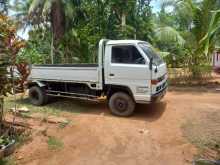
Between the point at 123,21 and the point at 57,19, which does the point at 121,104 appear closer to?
the point at 123,21

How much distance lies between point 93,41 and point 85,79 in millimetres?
6607

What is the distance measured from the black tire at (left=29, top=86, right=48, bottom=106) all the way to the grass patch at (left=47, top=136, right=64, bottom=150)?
10.1 ft

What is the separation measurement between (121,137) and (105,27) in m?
9.24

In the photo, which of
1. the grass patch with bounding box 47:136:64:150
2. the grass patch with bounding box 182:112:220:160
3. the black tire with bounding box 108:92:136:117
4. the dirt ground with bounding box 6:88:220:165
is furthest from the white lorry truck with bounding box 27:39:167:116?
the grass patch with bounding box 47:136:64:150

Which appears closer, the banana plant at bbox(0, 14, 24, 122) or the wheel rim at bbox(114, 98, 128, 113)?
the banana plant at bbox(0, 14, 24, 122)

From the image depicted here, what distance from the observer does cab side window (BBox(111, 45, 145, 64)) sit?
7391 millimetres

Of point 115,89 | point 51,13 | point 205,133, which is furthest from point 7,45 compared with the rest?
point 51,13

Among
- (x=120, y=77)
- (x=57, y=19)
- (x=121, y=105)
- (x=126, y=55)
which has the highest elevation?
(x=57, y=19)

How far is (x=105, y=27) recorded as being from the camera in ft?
47.6

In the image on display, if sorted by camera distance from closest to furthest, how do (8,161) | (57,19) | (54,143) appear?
1. (8,161)
2. (54,143)
3. (57,19)

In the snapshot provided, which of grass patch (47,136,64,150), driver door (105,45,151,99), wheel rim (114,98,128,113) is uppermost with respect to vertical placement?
driver door (105,45,151,99)

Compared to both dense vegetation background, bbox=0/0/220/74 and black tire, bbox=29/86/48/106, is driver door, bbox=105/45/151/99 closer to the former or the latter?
black tire, bbox=29/86/48/106

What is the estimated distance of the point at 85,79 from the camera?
8.12 m

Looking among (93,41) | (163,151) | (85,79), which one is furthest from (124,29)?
(163,151)
